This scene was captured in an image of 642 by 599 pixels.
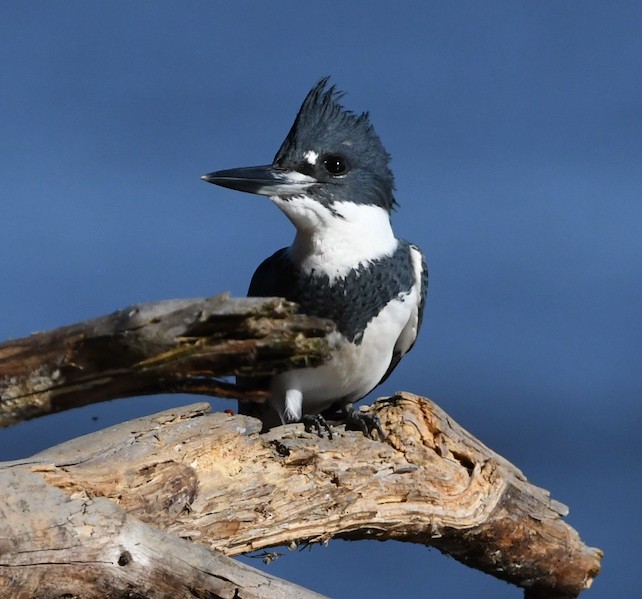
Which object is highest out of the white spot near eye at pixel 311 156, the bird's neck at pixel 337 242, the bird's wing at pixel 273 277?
the white spot near eye at pixel 311 156

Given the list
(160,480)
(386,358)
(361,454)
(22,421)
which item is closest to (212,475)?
(160,480)

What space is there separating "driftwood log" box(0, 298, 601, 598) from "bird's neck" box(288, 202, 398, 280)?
0.36 meters

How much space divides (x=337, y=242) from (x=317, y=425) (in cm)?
47

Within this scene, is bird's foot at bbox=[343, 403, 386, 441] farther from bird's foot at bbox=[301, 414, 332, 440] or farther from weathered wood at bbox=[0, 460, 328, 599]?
weathered wood at bbox=[0, 460, 328, 599]

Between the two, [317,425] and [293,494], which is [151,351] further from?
[317,425]

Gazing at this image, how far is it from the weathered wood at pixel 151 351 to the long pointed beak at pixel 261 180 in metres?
1.02

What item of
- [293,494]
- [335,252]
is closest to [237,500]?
[293,494]

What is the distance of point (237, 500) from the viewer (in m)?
2.13

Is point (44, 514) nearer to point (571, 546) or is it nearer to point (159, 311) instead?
point (159, 311)

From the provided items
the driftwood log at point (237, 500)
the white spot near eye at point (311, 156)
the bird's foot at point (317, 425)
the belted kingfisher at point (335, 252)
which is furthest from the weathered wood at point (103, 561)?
the white spot near eye at point (311, 156)

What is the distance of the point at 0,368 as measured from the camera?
1570mm

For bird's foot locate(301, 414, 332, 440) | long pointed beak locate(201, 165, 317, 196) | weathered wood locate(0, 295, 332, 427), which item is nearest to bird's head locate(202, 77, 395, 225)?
long pointed beak locate(201, 165, 317, 196)

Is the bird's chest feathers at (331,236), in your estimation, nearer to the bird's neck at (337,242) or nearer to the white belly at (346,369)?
the bird's neck at (337,242)

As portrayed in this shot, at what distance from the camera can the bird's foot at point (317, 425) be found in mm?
→ 2443
